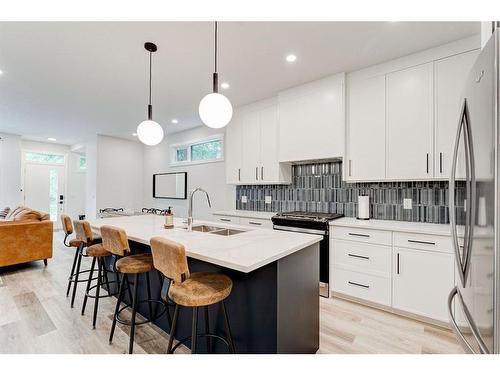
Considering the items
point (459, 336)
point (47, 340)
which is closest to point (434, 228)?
point (459, 336)

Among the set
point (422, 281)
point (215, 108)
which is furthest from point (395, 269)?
point (215, 108)

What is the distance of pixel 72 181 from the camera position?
7918 mm

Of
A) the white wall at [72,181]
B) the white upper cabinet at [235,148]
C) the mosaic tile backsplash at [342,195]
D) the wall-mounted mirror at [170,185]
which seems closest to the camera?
the mosaic tile backsplash at [342,195]

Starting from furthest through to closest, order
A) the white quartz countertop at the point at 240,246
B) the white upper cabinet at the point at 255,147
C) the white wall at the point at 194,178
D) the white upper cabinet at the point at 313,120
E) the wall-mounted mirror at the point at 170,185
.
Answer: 1. the wall-mounted mirror at the point at 170,185
2. the white wall at the point at 194,178
3. the white upper cabinet at the point at 255,147
4. the white upper cabinet at the point at 313,120
5. the white quartz countertop at the point at 240,246

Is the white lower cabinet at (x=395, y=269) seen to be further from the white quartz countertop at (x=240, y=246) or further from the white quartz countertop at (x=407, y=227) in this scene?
the white quartz countertop at (x=240, y=246)

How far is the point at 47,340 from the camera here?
205cm

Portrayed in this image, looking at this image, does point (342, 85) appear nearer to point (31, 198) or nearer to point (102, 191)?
point (102, 191)

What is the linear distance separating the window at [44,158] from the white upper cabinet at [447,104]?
9369 millimetres

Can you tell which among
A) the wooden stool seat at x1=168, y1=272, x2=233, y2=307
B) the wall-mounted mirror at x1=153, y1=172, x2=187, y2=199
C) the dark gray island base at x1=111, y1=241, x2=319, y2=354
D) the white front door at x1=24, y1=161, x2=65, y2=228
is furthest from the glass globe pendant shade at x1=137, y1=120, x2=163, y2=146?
the white front door at x1=24, y1=161, x2=65, y2=228

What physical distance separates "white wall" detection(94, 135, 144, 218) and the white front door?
2.17m

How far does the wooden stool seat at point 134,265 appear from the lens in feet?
6.22

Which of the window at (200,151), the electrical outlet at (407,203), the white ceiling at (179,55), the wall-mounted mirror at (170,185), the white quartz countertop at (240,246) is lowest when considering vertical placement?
the white quartz countertop at (240,246)

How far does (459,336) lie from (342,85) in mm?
2610

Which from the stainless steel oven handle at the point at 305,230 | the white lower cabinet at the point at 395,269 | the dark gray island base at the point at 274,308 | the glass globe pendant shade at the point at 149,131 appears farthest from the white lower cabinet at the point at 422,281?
the glass globe pendant shade at the point at 149,131
